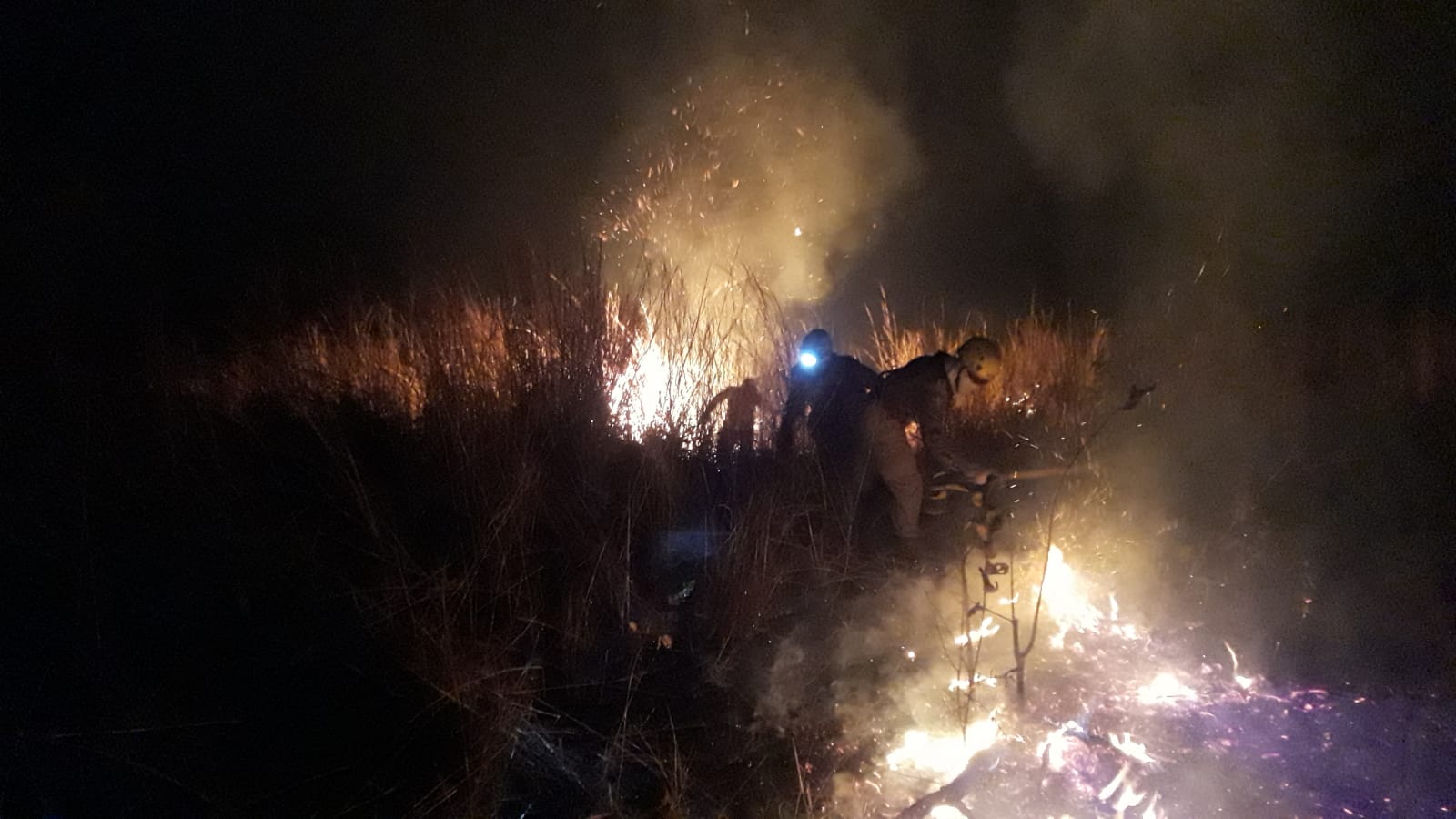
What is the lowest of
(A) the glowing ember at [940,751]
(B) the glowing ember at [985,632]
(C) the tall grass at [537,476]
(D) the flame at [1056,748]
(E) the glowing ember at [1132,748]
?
(E) the glowing ember at [1132,748]

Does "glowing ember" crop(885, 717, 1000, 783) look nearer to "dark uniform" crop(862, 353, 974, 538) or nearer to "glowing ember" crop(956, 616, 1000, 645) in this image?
"glowing ember" crop(956, 616, 1000, 645)

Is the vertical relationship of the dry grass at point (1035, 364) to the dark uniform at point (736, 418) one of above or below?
above

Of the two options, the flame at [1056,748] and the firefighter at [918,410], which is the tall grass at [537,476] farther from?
the flame at [1056,748]

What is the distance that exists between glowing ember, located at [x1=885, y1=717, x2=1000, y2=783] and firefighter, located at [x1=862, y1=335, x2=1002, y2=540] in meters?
Answer: 1.37

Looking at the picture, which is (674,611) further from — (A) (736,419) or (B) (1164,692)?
(B) (1164,692)

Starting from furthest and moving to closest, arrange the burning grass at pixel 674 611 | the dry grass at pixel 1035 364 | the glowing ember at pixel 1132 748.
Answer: the dry grass at pixel 1035 364
the glowing ember at pixel 1132 748
the burning grass at pixel 674 611

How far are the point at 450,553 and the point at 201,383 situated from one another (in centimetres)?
255

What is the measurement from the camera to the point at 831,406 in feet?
14.1

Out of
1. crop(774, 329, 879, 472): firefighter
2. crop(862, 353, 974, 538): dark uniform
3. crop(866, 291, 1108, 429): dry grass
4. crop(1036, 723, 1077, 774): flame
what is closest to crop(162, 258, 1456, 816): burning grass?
crop(1036, 723, 1077, 774): flame

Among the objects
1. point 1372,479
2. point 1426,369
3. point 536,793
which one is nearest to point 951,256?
point 1426,369

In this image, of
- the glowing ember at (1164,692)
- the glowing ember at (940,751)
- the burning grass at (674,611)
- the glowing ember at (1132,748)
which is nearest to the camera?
the burning grass at (674,611)

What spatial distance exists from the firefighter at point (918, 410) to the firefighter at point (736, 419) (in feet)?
2.12

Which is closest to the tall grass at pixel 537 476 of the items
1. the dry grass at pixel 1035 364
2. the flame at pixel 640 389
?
the flame at pixel 640 389

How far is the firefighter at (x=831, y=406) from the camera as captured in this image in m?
4.18
